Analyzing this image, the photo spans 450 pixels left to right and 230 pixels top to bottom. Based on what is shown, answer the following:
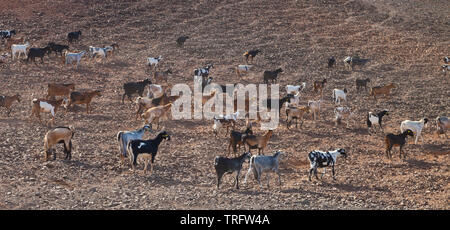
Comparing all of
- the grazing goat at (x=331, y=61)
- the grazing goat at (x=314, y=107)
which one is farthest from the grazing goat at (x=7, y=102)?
the grazing goat at (x=331, y=61)

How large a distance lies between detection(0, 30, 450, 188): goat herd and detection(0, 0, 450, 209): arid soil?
0.46 meters

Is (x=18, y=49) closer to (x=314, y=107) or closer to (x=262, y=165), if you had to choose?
(x=314, y=107)

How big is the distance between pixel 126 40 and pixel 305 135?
17873mm

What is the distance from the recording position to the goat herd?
14.8 m

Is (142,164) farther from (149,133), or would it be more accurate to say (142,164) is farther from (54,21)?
(54,21)

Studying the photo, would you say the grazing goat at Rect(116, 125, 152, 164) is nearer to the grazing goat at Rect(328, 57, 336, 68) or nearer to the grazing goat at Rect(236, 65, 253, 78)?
the grazing goat at Rect(236, 65, 253, 78)

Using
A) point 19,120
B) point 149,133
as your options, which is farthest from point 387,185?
point 19,120

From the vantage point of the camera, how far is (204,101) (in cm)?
2289

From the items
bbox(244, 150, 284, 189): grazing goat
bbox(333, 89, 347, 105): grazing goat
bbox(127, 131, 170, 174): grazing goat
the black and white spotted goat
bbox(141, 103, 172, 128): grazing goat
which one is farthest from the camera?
bbox(333, 89, 347, 105): grazing goat

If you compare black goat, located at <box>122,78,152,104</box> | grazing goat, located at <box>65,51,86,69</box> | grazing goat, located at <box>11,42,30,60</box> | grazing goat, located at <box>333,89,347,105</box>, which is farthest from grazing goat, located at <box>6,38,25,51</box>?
grazing goat, located at <box>333,89,347,105</box>

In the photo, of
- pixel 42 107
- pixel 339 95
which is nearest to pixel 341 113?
pixel 339 95

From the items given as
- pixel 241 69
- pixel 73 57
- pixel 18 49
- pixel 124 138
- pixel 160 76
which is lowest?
pixel 124 138

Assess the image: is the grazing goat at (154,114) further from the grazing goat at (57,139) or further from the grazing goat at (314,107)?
the grazing goat at (314,107)

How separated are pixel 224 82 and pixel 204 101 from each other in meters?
3.89
